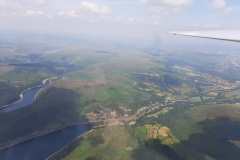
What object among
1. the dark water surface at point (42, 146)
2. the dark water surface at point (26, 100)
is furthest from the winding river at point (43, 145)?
the dark water surface at point (26, 100)

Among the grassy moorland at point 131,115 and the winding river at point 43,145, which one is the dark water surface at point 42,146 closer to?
the winding river at point 43,145

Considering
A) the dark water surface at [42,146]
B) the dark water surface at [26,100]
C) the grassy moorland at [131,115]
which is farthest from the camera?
the dark water surface at [26,100]

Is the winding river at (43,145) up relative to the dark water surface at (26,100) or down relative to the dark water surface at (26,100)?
down

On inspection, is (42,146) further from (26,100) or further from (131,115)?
(26,100)

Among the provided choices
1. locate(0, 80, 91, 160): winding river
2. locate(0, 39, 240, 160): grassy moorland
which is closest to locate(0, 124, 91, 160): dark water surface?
locate(0, 80, 91, 160): winding river

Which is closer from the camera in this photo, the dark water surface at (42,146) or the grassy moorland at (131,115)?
the grassy moorland at (131,115)

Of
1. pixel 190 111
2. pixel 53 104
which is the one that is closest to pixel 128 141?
pixel 190 111

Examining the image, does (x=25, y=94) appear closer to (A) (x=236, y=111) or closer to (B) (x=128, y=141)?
(B) (x=128, y=141)

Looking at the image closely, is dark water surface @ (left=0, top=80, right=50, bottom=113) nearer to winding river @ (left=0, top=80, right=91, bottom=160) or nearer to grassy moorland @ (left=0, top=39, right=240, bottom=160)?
grassy moorland @ (left=0, top=39, right=240, bottom=160)
